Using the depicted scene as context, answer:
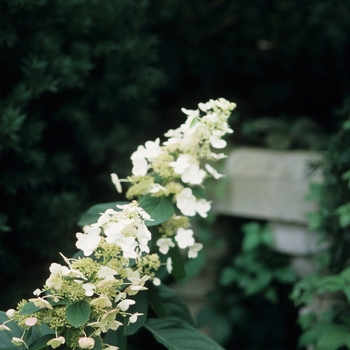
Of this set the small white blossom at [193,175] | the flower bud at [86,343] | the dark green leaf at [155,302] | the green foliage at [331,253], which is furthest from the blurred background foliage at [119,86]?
the flower bud at [86,343]

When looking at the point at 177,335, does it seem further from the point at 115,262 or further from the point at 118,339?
the point at 115,262

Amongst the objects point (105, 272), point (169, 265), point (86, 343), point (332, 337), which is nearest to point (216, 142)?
point (169, 265)

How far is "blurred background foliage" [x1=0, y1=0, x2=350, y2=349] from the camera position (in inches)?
66.4

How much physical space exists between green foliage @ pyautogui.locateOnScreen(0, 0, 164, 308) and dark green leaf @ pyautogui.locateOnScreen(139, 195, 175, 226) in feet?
1.84

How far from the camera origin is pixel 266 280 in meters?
2.26

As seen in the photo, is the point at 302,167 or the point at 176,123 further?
the point at 176,123

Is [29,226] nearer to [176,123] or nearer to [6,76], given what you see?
[6,76]

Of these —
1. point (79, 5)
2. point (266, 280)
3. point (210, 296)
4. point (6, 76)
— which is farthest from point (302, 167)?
point (6, 76)

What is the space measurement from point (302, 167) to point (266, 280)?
557mm

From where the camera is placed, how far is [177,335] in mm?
1276

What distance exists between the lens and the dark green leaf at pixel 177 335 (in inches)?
48.3

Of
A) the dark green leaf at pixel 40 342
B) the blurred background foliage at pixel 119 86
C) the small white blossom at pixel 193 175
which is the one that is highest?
the blurred background foliage at pixel 119 86

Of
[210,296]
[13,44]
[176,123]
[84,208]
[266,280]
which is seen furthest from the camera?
[176,123]

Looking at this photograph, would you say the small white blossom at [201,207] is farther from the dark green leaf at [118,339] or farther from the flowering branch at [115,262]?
the dark green leaf at [118,339]
